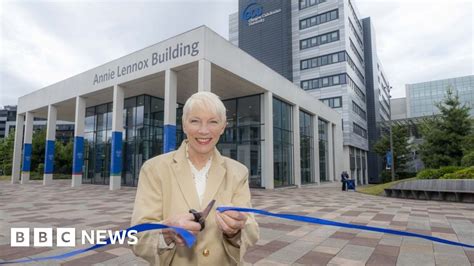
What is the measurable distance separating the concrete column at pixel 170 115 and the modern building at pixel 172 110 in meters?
0.05

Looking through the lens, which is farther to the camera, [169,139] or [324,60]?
[324,60]

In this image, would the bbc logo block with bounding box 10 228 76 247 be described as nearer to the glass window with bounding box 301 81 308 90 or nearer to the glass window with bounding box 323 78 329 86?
the glass window with bounding box 323 78 329 86

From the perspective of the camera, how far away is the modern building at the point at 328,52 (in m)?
35.5

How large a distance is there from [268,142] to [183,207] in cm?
1786

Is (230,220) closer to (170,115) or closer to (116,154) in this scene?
(170,115)

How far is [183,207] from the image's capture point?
1.62 m

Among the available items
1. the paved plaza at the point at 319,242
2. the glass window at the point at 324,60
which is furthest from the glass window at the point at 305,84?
the paved plaza at the point at 319,242

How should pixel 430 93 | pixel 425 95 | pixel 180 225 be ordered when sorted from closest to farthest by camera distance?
1. pixel 180 225
2. pixel 430 93
3. pixel 425 95

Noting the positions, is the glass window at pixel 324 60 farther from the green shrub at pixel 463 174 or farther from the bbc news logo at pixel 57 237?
the bbc news logo at pixel 57 237

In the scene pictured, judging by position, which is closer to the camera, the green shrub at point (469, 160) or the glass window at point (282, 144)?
the green shrub at point (469, 160)

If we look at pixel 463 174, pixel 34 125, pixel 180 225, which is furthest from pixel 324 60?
pixel 34 125

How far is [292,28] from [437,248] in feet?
125

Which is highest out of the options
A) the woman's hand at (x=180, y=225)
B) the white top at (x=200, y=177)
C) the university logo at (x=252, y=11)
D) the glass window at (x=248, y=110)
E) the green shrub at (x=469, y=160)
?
the university logo at (x=252, y=11)

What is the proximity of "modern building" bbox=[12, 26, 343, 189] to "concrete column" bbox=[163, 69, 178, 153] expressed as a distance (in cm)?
5
